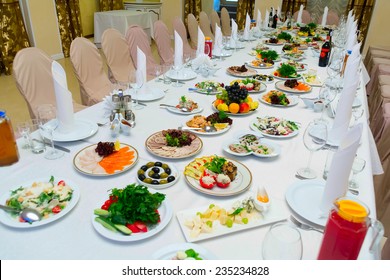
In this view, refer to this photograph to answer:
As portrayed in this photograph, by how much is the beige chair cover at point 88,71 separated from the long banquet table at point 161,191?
2.82 feet

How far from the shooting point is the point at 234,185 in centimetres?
116

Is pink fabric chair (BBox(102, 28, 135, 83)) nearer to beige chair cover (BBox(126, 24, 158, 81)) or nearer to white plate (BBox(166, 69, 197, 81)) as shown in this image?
beige chair cover (BBox(126, 24, 158, 81))

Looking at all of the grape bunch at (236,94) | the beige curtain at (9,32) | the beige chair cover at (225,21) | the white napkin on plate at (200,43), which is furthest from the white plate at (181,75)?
the beige curtain at (9,32)

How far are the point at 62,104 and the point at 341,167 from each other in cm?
116

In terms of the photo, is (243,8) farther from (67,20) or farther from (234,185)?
(234,185)

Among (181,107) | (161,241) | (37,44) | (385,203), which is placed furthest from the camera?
(37,44)

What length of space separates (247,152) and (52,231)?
0.79 m

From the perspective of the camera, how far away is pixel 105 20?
18.7 feet

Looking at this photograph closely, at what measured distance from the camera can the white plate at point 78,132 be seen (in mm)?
1405

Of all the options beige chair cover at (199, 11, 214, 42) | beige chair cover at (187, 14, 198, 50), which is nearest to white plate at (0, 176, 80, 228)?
beige chair cover at (187, 14, 198, 50)

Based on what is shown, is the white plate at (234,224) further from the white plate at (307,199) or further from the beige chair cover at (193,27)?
the beige chair cover at (193,27)

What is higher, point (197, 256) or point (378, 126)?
point (197, 256)
